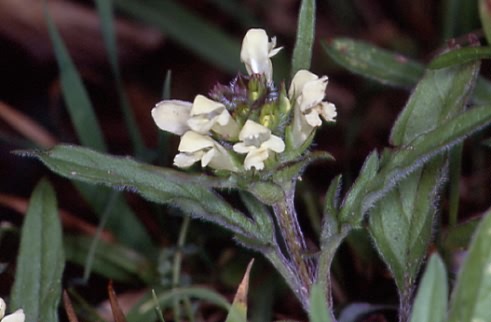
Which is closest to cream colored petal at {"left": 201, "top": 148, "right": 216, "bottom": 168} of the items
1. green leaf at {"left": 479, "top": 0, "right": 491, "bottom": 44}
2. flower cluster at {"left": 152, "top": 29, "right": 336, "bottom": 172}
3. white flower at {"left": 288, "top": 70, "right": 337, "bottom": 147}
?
flower cluster at {"left": 152, "top": 29, "right": 336, "bottom": 172}

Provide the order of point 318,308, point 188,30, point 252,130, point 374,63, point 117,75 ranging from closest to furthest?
point 318,308
point 252,130
point 374,63
point 117,75
point 188,30

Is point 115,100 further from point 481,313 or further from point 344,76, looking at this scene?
point 481,313

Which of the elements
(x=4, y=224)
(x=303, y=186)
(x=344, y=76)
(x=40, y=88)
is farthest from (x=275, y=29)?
(x=4, y=224)

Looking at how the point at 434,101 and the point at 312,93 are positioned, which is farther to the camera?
the point at 434,101

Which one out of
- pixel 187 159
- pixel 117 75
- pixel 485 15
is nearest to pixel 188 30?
pixel 117 75

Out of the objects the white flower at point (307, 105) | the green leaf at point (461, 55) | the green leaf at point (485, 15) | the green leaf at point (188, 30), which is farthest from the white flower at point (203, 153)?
the green leaf at point (188, 30)

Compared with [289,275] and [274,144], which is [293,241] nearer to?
[289,275]

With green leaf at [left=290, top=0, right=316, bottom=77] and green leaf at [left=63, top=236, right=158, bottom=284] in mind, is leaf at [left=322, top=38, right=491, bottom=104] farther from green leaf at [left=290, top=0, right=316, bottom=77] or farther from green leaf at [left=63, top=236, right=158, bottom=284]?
green leaf at [left=63, top=236, right=158, bottom=284]
